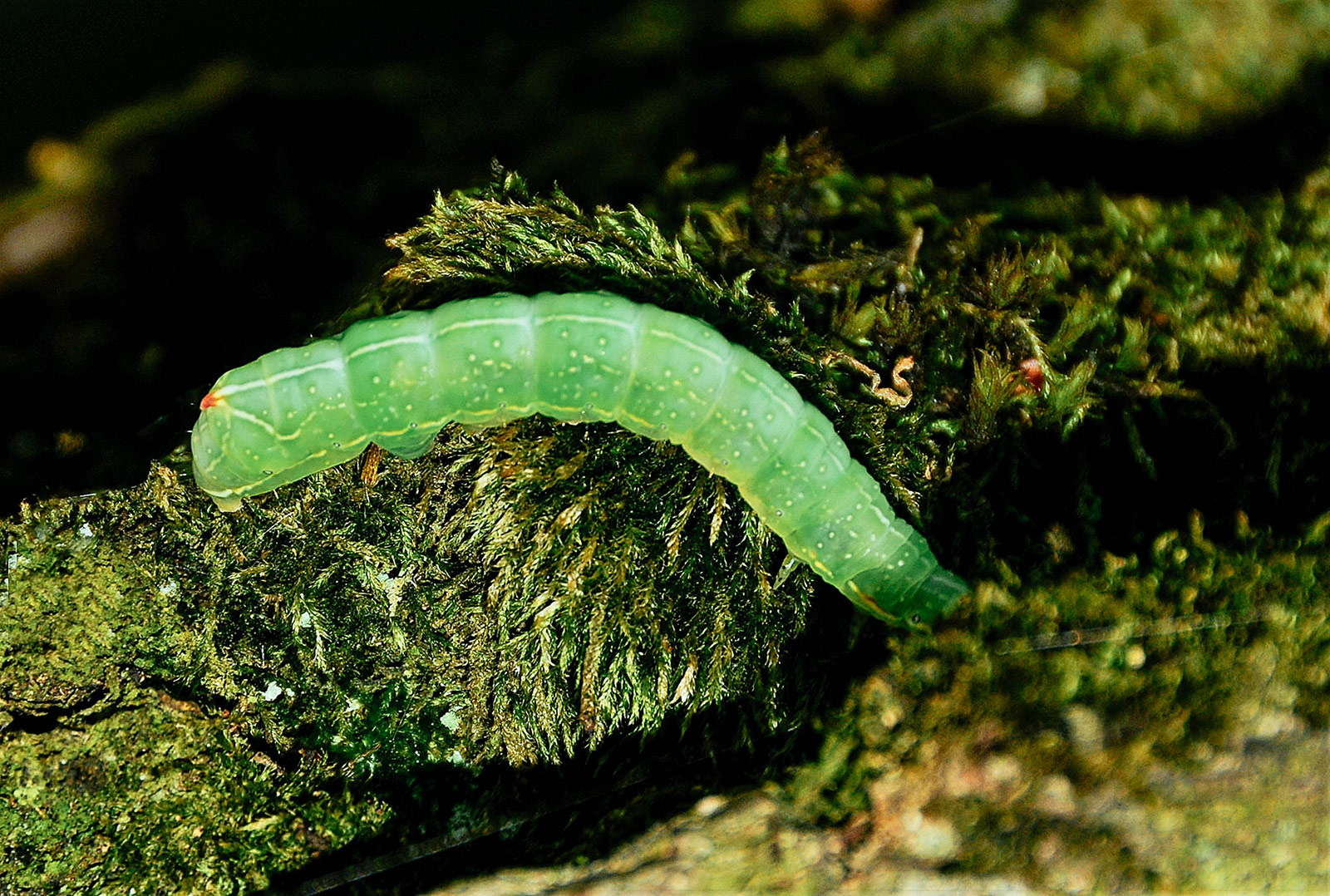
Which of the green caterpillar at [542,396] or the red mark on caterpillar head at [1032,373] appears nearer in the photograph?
the green caterpillar at [542,396]

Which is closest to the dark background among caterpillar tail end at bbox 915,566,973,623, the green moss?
the green moss

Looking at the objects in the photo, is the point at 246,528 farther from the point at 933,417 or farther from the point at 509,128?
the point at 933,417

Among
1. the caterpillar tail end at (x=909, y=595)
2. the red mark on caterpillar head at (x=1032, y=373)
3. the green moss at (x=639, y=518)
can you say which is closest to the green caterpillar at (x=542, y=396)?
the caterpillar tail end at (x=909, y=595)

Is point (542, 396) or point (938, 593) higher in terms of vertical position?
point (542, 396)

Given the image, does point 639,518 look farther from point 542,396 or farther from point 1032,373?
point 1032,373

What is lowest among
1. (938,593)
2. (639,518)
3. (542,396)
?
(938,593)

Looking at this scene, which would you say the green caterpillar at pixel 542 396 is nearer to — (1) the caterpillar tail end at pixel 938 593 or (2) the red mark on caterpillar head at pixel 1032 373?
(1) the caterpillar tail end at pixel 938 593

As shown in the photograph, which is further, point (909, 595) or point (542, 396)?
point (909, 595)

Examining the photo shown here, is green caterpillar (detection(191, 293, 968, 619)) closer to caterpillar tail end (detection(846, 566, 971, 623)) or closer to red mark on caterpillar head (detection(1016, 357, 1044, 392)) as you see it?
caterpillar tail end (detection(846, 566, 971, 623))

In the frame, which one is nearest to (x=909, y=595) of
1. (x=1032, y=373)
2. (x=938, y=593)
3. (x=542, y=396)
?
(x=938, y=593)
